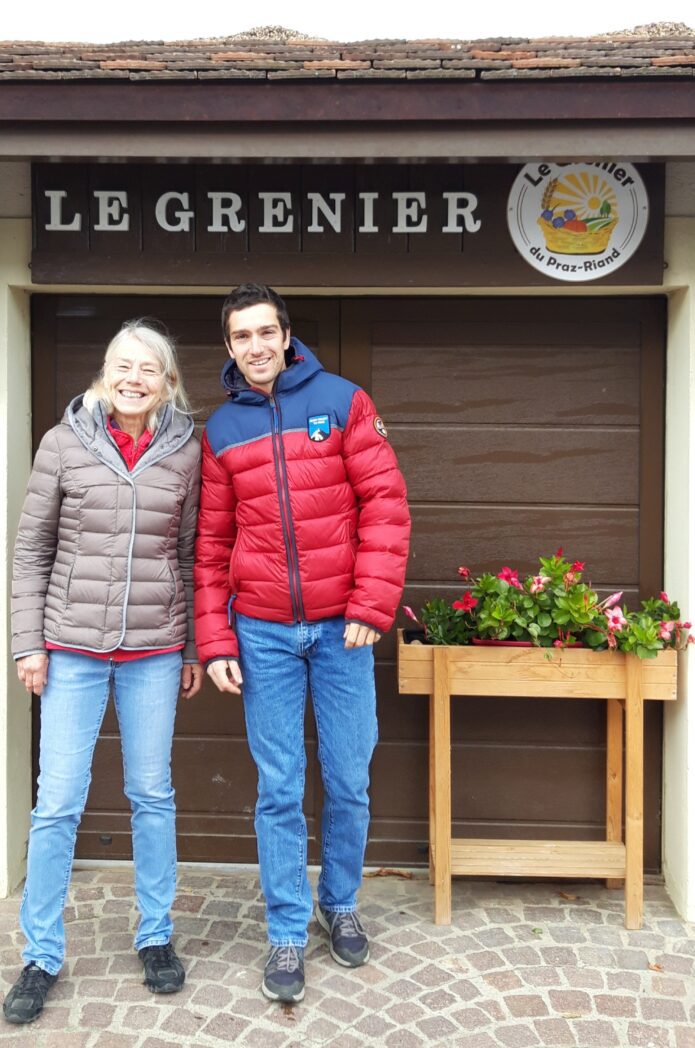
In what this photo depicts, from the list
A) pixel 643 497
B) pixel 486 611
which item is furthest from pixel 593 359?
pixel 486 611

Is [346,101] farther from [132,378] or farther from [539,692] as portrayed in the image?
[539,692]

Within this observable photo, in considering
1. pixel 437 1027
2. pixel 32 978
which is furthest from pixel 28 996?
pixel 437 1027

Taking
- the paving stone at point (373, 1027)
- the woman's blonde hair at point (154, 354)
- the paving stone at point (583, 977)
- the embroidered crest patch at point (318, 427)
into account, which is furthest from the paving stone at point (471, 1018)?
the woman's blonde hair at point (154, 354)

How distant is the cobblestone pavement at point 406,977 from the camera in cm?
301

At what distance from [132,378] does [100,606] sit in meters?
0.75

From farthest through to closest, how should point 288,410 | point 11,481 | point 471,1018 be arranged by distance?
point 11,481 → point 288,410 → point 471,1018

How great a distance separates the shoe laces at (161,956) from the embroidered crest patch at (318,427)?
1.86 meters

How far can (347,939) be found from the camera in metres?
3.40

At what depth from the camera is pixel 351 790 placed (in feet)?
11.0

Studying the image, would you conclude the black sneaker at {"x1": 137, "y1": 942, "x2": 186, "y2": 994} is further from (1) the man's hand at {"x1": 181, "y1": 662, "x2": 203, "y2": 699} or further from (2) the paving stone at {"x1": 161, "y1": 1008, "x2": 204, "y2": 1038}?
(1) the man's hand at {"x1": 181, "y1": 662, "x2": 203, "y2": 699}

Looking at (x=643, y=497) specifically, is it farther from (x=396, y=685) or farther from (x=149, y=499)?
(x=149, y=499)

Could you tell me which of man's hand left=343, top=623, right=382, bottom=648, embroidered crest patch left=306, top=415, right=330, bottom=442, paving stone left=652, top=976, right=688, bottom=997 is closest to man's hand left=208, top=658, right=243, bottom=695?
man's hand left=343, top=623, right=382, bottom=648

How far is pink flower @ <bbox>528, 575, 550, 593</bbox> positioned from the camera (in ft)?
12.1

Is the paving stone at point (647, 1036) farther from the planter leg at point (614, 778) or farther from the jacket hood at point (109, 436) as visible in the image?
the jacket hood at point (109, 436)
